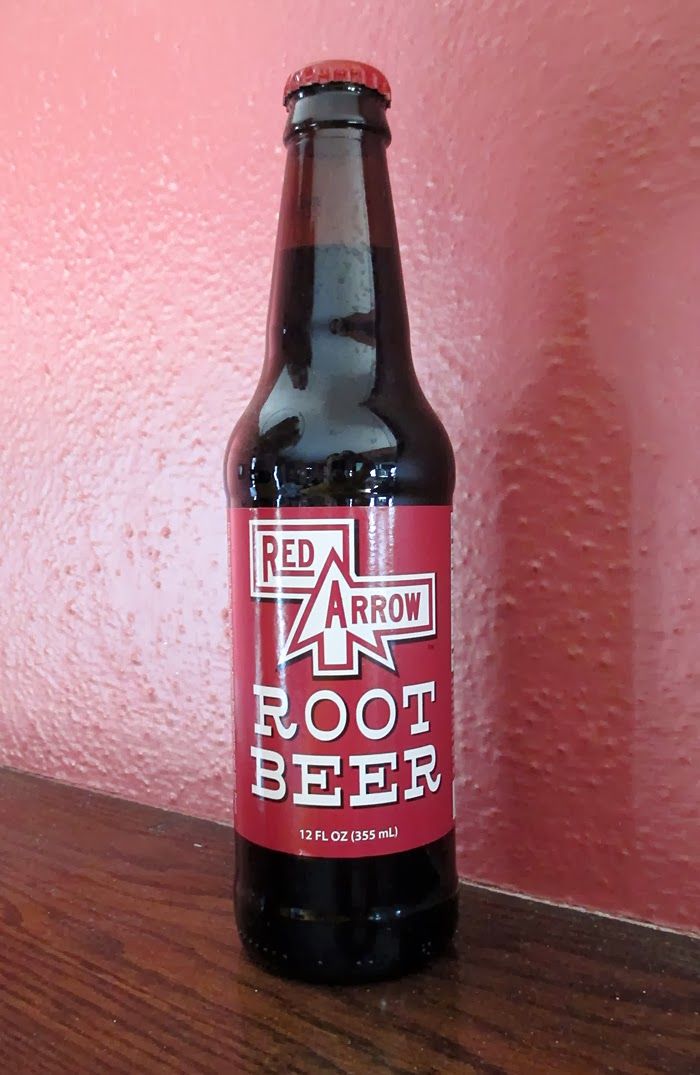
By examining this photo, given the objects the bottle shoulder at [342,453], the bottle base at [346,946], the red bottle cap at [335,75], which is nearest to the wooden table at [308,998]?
the bottle base at [346,946]

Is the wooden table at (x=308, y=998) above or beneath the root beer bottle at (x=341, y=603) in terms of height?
beneath

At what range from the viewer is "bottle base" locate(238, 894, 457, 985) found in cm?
47

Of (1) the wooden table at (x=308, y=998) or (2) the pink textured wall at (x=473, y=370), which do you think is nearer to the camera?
(1) the wooden table at (x=308, y=998)

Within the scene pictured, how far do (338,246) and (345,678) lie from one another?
258 mm

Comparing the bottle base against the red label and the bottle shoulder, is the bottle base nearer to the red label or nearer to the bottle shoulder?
the red label

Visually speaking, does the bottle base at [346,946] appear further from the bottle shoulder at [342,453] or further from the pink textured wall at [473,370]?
the bottle shoulder at [342,453]

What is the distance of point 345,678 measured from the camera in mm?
477

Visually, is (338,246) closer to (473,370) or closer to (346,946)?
(473,370)

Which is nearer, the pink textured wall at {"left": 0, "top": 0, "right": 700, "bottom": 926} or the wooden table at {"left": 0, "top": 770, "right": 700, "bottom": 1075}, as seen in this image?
the wooden table at {"left": 0, "top": 770, "right": 700, "bottom": 1075}

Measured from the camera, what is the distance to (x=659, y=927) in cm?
53

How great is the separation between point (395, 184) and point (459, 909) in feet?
1.64

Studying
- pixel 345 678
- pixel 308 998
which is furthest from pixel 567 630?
pixel 308 998

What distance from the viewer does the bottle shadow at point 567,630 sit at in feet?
1.76

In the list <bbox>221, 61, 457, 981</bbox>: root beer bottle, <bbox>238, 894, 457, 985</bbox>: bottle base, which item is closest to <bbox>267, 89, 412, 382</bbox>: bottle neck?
<bbox>221, 61, 457, 981</bbox>: root beer bottle
